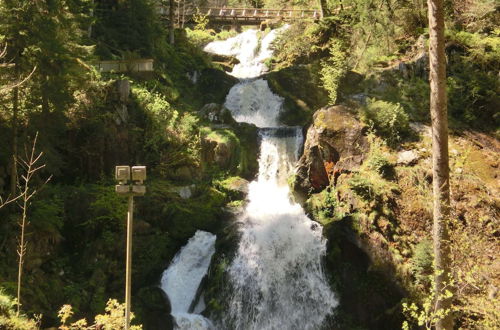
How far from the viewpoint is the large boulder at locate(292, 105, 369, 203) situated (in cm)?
1569

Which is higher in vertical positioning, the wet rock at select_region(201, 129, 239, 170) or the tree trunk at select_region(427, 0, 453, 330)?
the tree trunk at select_region(427, 0, 453, 330)

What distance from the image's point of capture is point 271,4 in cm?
2956

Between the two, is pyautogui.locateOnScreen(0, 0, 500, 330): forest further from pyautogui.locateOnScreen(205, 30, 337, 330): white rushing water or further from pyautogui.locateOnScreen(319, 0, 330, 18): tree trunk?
pyautogui.locateOnScreen(319, 0, 330, 18): tree trunk

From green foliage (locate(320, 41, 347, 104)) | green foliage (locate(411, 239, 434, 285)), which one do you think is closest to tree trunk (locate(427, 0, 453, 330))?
green foliage (locate(411, 239, 434, 285))

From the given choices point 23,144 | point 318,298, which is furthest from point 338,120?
point 23,144

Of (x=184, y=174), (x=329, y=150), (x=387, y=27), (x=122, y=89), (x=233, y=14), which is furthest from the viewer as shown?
(x=233, y=14)

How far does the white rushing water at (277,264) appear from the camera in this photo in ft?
43.1

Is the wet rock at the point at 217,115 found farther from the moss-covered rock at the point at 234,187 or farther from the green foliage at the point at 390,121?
the green foliage at the point at 390,121

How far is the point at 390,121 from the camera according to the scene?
15344mm

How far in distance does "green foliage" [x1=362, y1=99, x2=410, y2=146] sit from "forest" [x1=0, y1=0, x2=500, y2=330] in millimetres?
53

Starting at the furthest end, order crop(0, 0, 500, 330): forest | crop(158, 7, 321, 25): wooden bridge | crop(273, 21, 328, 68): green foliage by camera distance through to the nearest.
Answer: crop(158, 7, 321, 25): wooden bridge → crop(273, 21, 328, 68): green foliage → crop(0, 0, 500, 330): forest

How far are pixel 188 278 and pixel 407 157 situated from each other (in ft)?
27.8

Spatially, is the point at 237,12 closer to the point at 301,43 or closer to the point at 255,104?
the point at 301,43

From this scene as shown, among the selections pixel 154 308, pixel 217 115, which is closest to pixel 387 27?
pixel 217 115
